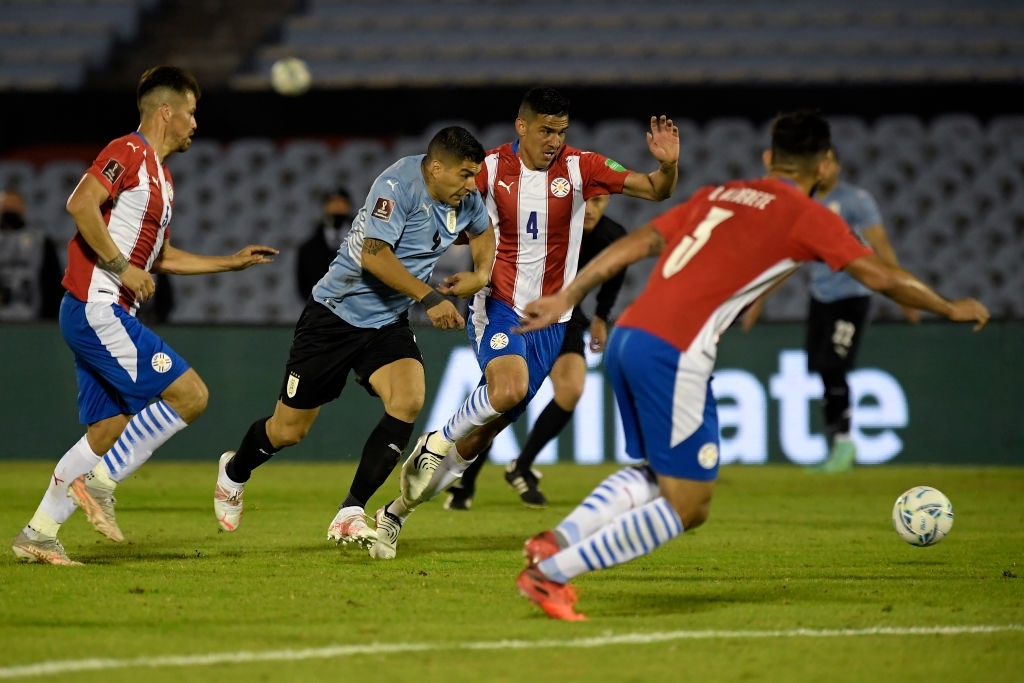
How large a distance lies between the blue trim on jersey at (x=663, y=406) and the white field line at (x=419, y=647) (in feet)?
1.96

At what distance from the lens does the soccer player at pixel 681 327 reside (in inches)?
200

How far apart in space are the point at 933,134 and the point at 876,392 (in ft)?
14.9

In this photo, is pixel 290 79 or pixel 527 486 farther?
pixel 290 79

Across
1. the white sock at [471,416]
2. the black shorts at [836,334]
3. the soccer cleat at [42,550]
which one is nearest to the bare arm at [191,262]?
the white sock at [471,416]

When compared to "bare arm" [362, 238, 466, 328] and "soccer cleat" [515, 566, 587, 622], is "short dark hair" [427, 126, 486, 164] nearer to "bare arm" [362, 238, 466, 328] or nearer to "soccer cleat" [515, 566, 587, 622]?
"bare arm" [362, 238, 466, 328]

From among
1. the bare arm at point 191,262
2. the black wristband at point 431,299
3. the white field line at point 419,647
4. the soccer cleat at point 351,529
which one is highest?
the bare arm at point 191,262

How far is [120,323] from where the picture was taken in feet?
22.0

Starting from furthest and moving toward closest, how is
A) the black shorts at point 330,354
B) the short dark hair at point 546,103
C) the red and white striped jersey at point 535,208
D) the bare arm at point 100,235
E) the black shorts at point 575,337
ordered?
the black shorts at point 575,337 → the red and white striped jersey at point 535,208 → the short dark hair at point 546,103 → the black shorts at point 330,354 → the bare arm at point 100,235

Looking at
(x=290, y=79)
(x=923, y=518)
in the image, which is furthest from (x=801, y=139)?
(x=290, y=79)

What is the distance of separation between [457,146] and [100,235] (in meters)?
1.74

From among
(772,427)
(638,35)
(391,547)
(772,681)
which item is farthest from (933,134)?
(772,681)

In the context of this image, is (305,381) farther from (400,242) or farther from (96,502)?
(96,502)

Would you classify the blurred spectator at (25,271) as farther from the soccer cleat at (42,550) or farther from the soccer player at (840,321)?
the soccer cleat at (42,550)

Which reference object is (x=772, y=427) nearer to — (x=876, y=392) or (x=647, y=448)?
(x=876, y=392)
